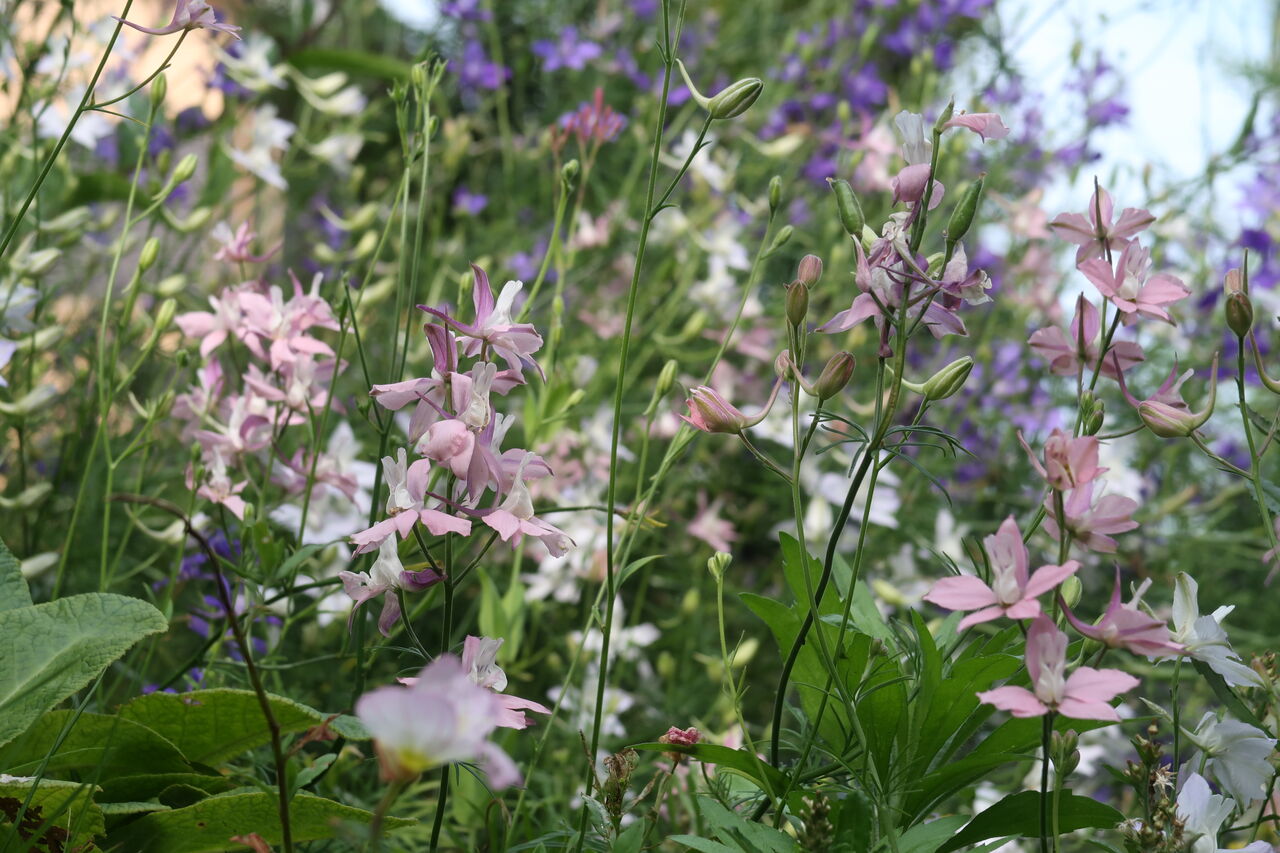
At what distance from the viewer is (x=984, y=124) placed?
542 mm

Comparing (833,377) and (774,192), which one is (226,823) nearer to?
(833,377)

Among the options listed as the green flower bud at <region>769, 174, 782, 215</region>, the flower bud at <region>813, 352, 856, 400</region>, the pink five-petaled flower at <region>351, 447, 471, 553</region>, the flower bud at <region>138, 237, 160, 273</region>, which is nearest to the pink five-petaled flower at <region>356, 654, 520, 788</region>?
the pink five-petaled flower at <region>351, 447, 471, 553</region>

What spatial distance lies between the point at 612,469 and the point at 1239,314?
1.09 feet

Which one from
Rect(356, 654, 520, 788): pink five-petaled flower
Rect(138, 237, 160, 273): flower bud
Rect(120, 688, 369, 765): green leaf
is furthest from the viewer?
Rect(138, 237, 160, 273): flower bud

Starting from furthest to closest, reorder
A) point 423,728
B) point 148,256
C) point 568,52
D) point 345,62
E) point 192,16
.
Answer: point 568,52 → point 345,62 → point 148,256 → point 192,16 → point 423,728

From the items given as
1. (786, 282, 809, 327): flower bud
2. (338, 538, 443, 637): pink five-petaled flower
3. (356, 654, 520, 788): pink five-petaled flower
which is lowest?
(356, 654, 520, 788): pink five-petaled flower

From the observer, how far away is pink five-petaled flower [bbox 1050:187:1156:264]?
582 millimetres

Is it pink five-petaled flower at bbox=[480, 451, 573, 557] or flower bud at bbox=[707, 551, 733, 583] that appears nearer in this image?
pink five-petaled flower at bbox=[480, 451, 573, 557]

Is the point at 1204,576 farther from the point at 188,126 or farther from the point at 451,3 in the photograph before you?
the point at 188,126

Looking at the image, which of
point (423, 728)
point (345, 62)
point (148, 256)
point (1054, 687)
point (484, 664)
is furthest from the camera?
point (345, 62)

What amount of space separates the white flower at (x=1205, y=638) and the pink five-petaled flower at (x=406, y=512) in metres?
0.34

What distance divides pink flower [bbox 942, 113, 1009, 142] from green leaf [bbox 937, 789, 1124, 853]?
323 millimetres

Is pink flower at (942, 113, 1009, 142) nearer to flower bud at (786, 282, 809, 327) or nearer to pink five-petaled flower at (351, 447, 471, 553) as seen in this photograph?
flower bud at (786, 282, 809, 327)

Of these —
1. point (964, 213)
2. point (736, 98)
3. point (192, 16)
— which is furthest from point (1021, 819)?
point (192, 16)
